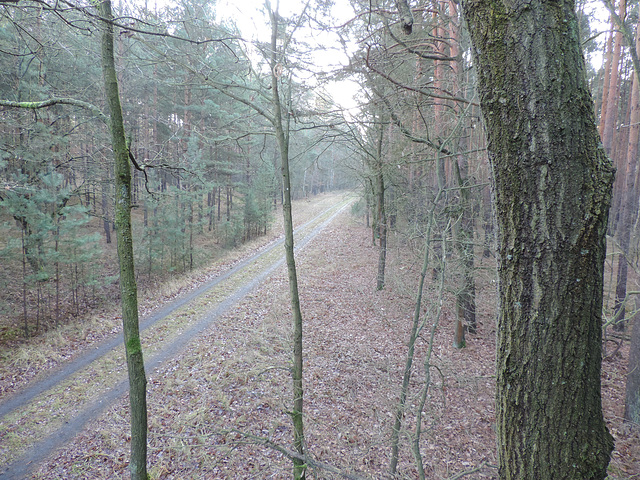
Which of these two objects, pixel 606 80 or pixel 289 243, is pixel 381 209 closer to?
pixel 289 243

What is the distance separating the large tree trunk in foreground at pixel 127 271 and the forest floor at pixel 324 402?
0.29 metres

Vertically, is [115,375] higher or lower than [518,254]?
lower

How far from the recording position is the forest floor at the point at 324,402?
17.1ft

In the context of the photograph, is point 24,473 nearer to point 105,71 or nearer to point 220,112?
point 105,71

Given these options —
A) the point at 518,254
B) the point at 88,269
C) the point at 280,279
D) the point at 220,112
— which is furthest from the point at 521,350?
the point at 220,112

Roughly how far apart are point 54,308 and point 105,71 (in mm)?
11333

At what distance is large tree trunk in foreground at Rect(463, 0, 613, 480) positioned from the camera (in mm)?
1065

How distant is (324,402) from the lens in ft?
21.9

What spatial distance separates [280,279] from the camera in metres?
13.5

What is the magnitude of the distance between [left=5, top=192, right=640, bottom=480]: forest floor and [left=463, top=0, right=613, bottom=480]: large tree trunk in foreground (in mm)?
2291

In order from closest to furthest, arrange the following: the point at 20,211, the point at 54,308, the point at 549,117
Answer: the point at 549,117
the point at 20,211
the point at 54,308

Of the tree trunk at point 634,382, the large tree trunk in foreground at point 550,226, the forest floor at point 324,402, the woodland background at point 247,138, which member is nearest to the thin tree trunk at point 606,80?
the woodland background at point 247,138

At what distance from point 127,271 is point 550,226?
3.26 m

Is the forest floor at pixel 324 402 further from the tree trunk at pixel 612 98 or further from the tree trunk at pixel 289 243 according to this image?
the tree trunk at pixel 612 98
